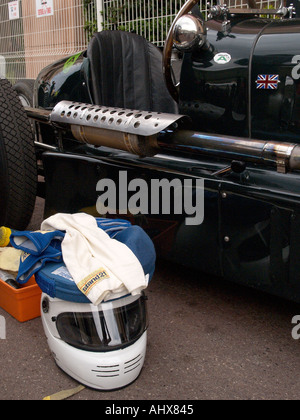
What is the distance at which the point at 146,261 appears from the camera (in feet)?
5.95

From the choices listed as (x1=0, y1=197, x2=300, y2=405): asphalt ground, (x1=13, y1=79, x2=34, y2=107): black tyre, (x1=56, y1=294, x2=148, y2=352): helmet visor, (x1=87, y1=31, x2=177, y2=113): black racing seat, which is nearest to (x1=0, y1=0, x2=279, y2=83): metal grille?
(x1=13, y1=79, x2=34, y2=107): black tyre

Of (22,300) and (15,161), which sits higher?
(15,161)

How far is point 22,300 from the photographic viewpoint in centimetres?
223

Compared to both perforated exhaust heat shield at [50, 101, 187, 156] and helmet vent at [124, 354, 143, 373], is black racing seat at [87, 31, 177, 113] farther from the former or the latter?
helmet vent at [124, 354, 143, 373]

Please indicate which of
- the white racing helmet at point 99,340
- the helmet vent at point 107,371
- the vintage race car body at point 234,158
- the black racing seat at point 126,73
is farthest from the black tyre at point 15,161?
the helmet vent at point 107,371

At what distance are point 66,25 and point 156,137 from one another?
5522mm

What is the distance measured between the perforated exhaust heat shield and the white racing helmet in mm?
718

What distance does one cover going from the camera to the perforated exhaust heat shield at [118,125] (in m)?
2.06

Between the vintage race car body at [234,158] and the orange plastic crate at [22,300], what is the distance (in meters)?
0.61

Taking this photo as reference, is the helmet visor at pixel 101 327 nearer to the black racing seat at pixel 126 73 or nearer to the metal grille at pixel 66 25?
the black racing seat at pixel 126 73

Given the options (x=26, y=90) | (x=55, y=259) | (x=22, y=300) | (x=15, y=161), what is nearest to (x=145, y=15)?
(x=26, y=90)

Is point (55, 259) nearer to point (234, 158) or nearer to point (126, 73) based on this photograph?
point (234, 158)

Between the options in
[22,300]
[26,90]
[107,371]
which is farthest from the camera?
[26,90]
